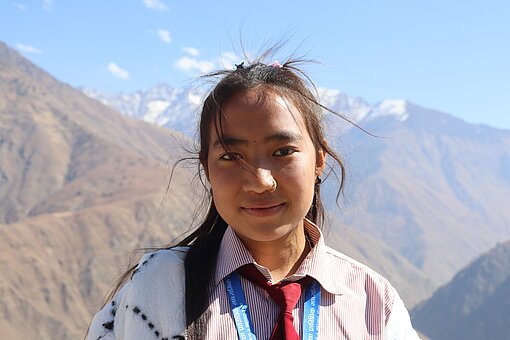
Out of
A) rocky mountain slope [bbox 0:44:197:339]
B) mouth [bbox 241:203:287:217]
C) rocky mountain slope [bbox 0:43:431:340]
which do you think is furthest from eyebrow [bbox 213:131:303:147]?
rocky mountain slope [bbox 0:44:197:339]

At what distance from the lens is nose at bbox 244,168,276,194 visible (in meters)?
1.81

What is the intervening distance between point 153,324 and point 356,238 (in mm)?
143906

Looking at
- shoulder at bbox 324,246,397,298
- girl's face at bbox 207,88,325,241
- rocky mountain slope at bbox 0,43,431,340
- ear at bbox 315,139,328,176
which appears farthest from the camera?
rocky mountain slope at bbox 0,43,431,340

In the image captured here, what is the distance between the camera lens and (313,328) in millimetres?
1757

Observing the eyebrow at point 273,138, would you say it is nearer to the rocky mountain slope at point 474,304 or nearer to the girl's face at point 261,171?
the girl's face at point 261,171

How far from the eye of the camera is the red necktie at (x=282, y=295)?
1.71 metres

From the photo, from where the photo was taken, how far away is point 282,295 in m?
1.79

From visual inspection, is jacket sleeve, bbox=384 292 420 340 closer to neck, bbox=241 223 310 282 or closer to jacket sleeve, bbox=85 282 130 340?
neck, bbox=241 223 310 282

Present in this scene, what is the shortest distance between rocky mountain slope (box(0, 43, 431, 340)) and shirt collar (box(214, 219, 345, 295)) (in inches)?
1122

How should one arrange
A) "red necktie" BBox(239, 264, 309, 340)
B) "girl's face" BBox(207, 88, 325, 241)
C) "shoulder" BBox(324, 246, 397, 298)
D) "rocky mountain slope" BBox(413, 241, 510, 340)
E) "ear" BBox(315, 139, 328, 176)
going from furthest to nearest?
1. "rocky mountain slope" BBox(413, 241, 510, 340)
2. "ear" BBox(315, 139, 328, 176)
3. "shoulder" BBox(324, 246, 397, 298)
4. "girl's face" BBox(207, 88, 325, 241)
5. "red necktie" BBox(239, 264, 309, 340)

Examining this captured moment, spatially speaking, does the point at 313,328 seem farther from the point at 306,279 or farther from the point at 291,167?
the point at 291,167

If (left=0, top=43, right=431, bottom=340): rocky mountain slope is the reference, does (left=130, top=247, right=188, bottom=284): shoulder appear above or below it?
above

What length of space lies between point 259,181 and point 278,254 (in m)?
0.28

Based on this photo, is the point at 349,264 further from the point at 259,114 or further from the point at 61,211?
the point at 61,211
